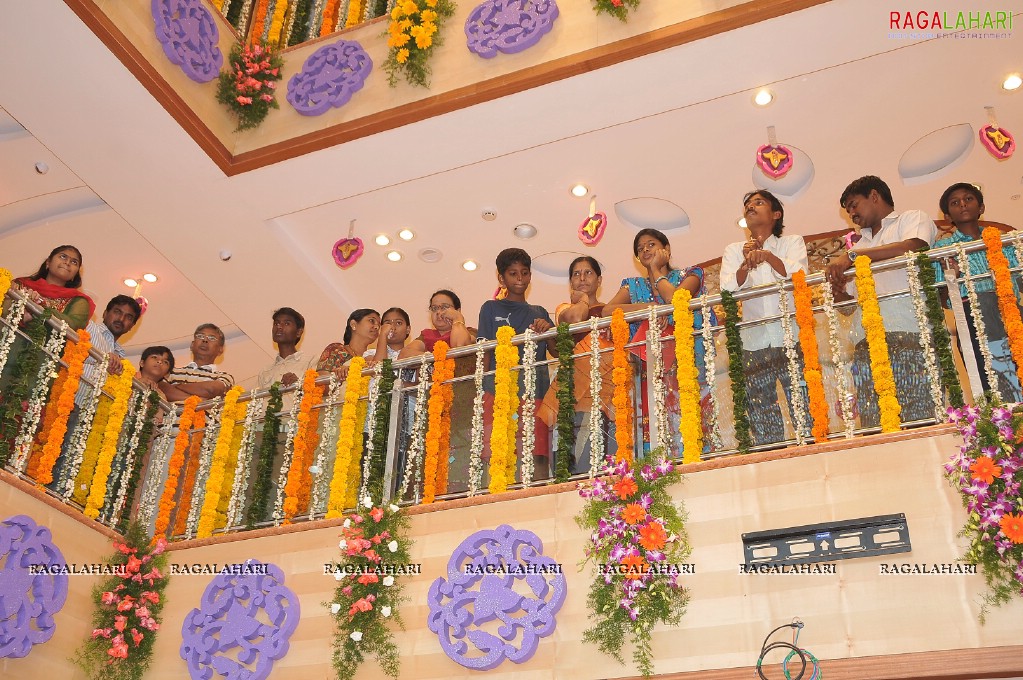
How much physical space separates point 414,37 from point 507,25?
834mm

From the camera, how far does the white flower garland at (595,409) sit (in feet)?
19.0

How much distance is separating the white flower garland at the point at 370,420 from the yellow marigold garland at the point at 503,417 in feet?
2.73

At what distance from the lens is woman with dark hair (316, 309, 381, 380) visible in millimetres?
7141

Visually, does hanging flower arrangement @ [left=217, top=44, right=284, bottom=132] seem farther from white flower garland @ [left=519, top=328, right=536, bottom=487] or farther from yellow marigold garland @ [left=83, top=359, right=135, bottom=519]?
white flower garland @ [left=519, top=328, right=536, bottom=487]

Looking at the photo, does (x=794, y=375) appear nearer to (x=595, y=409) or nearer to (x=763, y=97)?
(x=595, y=409)

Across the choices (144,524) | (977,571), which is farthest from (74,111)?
(977,571)

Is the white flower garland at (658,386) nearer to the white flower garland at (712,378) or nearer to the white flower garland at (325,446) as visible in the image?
the white flower garland at (712,378)

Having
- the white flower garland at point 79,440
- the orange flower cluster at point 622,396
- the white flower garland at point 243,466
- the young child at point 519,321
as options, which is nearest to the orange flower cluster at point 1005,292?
the orange flower cluster at point 622,396

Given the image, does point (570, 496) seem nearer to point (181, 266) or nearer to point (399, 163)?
point (399, 163)

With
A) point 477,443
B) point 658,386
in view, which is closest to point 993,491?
point 658,386

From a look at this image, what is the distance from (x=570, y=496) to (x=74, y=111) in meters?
5.13

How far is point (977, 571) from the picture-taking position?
4.62 meters

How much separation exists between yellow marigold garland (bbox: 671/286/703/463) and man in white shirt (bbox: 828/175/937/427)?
2.78 feet

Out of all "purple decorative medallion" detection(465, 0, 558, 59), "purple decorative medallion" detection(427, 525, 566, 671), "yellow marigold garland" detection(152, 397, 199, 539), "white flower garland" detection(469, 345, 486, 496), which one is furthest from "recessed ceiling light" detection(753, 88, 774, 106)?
"yellow marigold garland" detection(152, 397, 199, 539)
